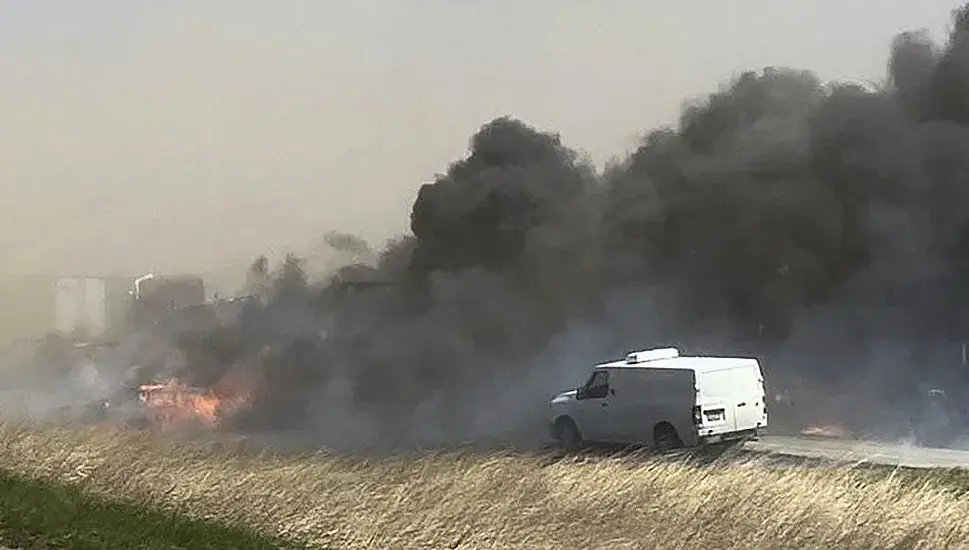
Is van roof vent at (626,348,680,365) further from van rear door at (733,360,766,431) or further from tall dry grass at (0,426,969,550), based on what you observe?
tall dry grass at (0,426,969,550)

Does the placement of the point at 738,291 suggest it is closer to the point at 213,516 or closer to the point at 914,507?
the point at 914,507

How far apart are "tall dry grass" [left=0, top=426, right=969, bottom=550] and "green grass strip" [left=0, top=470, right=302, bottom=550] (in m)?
0.59

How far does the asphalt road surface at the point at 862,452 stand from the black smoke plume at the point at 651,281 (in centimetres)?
421

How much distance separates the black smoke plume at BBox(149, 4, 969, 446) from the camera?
30.4 metres

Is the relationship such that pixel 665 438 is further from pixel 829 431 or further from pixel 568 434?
pixel 829 431

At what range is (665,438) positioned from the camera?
22188mm

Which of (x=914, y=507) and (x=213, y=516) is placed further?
(x=914, y=507)

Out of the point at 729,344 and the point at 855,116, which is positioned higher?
the point at 855,116

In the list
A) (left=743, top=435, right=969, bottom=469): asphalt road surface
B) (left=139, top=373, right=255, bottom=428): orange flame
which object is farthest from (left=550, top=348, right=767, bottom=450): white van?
(left=139, top=373, right=255, bottom=428): orange flame

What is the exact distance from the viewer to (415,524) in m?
11.5

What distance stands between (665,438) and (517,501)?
9203 mm

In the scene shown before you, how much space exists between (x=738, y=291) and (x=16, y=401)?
1891 centimetres

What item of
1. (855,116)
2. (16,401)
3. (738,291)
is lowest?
(16,401)

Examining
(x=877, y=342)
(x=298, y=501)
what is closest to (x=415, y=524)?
(x=298, y=501)
